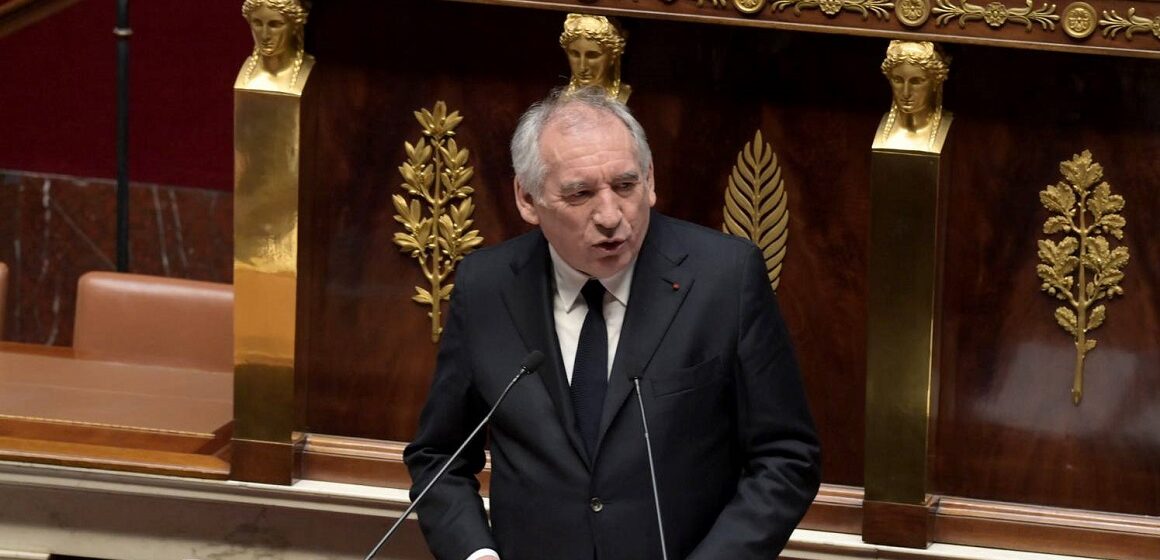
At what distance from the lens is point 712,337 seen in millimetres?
2898

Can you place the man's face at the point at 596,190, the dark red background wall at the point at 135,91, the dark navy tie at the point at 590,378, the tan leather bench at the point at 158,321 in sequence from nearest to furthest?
the man's face at the point at 596,190, the dark navy tie at the point at 590,378, the tan leather bench at the point at 158,321, the dark red background wall at the point at 135,91

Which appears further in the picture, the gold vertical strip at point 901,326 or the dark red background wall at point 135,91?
the dark red background wall at point 135,91

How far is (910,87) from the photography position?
347 centimetres

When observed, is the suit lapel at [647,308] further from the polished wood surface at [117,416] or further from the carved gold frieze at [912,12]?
the polished wood surface at [117,416]

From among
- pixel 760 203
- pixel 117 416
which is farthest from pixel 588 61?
pixel 117 416

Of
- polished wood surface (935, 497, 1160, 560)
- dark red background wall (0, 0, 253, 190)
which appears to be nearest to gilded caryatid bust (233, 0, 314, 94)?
polished wood surface (935, 497, 1160, 560)

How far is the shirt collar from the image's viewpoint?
2.93m

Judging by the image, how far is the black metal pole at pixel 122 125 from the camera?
17.6 ft

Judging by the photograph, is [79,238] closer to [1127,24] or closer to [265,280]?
[265,280]

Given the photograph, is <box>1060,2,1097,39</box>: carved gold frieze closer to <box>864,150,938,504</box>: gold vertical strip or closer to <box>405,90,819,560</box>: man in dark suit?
<box>864,150,938,504</box>: gold vertical strip

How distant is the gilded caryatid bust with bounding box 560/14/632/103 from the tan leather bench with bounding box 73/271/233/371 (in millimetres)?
1185

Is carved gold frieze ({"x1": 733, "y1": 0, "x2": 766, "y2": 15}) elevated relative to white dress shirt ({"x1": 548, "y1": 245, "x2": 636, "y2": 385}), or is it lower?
elevated

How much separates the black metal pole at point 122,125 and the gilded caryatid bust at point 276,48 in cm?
168

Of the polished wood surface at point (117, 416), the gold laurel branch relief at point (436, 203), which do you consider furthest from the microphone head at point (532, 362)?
→ the polished wood surface at point (117, 416)
